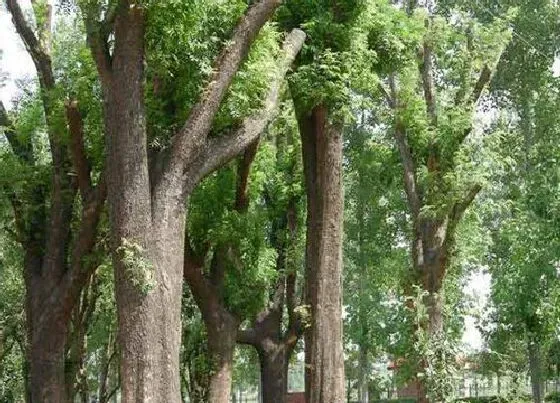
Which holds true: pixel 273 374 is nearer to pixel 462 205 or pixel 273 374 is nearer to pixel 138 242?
pixel 462 205

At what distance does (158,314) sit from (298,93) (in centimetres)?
432

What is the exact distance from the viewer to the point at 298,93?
1133 centimetres

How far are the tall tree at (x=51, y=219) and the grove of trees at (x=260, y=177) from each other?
4 centimetres

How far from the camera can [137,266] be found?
26.2 ft

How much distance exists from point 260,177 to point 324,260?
6.05 m

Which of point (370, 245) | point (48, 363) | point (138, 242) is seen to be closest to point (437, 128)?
point (48, 363)

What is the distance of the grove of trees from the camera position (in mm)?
8664

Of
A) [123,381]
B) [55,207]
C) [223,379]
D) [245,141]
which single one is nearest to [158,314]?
[123,381]

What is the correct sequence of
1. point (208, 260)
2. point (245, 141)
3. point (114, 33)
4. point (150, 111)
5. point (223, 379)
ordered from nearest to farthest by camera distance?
point (114, 33), point (245, 141), point (150, 111), point (223, 379), point (208, 260)

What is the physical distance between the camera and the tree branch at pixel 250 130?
359 inches

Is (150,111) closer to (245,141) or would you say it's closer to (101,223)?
(245,141)

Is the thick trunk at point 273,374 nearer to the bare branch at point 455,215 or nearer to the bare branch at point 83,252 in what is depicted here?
the bare branch at point 455,215

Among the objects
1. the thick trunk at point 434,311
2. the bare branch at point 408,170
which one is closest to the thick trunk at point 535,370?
the bare branch at point 408,170

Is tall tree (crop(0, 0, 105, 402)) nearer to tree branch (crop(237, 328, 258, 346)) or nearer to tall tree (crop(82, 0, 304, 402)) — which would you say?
tall tree (crop(82, 0, 304, 402))
